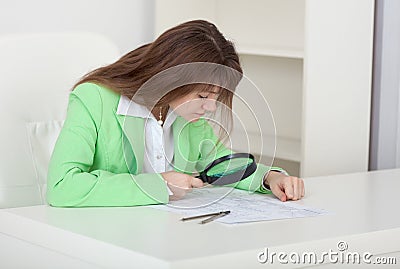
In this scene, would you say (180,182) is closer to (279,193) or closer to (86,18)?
(279,193)

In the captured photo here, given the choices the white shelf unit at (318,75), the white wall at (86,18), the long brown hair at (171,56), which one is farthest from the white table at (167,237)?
the white wall at (86,18)

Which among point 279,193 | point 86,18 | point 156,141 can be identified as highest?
point 86,18

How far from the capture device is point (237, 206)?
1.68 m

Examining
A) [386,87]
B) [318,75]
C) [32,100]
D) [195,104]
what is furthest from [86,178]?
[386,87]

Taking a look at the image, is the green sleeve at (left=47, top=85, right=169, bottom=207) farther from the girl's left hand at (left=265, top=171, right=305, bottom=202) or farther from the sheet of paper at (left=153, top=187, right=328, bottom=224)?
the girl's left hand at (left=265, top=171, right=305, bottom=202)

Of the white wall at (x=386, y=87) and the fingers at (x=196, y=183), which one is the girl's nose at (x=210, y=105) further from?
the white wall at (x=386, y=87)

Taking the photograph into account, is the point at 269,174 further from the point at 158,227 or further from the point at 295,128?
the point at 295,128

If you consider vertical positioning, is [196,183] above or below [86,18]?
below

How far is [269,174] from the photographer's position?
6.09 feet

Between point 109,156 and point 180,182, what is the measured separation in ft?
0.68

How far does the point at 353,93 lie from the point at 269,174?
0.95 meters

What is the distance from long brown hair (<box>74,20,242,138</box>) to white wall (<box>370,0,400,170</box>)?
1.11 meters

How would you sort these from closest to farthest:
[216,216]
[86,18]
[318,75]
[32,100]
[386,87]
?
[216,216]
[32,100]
[318,75]
[386,87]
[86,18]

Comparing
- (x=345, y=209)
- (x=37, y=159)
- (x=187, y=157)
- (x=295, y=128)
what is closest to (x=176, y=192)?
(x=187, y=157)
